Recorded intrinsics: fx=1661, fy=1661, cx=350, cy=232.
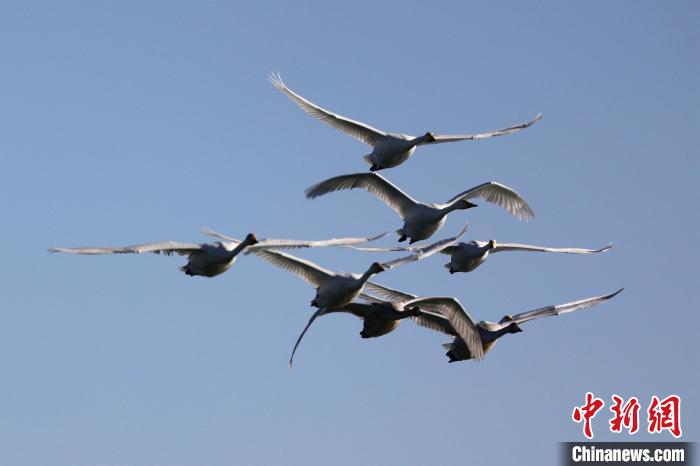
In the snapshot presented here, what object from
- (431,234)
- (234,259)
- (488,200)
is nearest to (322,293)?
(234,259)

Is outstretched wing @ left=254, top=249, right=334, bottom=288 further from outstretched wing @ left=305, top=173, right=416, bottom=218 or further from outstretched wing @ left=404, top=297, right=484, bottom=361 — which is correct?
outstretched wing @ left=404, top=297, right=484, bottom=361

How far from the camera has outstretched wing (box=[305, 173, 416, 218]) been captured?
151ft

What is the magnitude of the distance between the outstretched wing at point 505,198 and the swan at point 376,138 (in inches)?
108

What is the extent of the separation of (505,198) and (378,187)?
5.29m

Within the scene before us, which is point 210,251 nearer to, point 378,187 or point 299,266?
point 299,266

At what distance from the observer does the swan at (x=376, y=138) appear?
46594 millimetres

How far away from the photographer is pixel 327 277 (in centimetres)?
4247

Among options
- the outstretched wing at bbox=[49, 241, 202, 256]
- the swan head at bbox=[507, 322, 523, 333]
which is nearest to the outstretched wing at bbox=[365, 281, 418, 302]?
the swan head at bbox=[507, 322, 523, 333]

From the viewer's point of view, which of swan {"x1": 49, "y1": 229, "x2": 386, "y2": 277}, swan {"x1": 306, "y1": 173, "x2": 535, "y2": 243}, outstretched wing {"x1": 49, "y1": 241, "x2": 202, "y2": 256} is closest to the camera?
outstretched wing {"x1": 49, "y1": 241, "x2": 202, "y2": 256}

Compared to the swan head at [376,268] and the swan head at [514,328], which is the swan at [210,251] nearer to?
the swan head at [376,268]

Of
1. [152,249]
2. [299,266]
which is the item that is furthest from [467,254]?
[152,249]

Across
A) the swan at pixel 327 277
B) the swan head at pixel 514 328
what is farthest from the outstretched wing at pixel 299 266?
the swan head at pixel 514 328

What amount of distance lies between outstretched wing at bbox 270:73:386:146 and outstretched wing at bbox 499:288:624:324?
6518 millimetres

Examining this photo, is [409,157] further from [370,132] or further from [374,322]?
[374,322]
